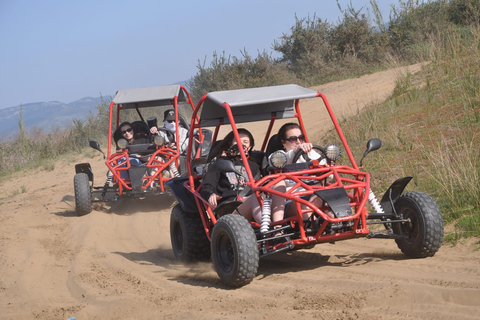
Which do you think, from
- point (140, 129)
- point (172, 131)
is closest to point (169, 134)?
point (172, 131)

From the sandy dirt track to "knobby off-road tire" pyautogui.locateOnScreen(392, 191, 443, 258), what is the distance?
4.7 inches

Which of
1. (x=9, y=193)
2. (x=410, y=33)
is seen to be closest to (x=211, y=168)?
(x=9, y=193)

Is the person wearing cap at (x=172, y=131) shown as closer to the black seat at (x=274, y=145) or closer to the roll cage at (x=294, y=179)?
the roll cage at (x=294, y=179)

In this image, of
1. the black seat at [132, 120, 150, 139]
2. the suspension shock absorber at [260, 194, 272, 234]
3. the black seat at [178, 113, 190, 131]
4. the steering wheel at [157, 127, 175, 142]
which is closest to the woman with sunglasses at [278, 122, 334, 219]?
the suspension shock absorber at [260, 194, 272, 234]

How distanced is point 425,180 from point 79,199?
18.3ft

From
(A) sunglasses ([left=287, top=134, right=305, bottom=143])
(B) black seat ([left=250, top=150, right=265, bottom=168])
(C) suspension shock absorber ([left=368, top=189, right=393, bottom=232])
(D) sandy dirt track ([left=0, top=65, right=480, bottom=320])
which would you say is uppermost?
(A) sunglasses ([left=287, top=134, right=305, bottom=143])

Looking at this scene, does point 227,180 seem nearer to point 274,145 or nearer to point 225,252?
point 274,145

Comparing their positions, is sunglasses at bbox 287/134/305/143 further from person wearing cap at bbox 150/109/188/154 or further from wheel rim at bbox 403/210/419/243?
person wearing cap at bbox 150/109/188/154

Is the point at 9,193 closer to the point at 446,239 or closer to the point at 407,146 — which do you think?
the point at 407,146

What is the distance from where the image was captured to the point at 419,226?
5.37 m

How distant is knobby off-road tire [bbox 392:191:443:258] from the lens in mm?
5305

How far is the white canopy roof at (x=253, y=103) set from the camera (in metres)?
5.76

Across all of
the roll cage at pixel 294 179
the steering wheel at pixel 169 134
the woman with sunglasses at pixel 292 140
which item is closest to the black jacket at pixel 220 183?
the roll cage at pixel 294 179

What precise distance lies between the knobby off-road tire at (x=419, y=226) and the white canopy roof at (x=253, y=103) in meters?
1.32
